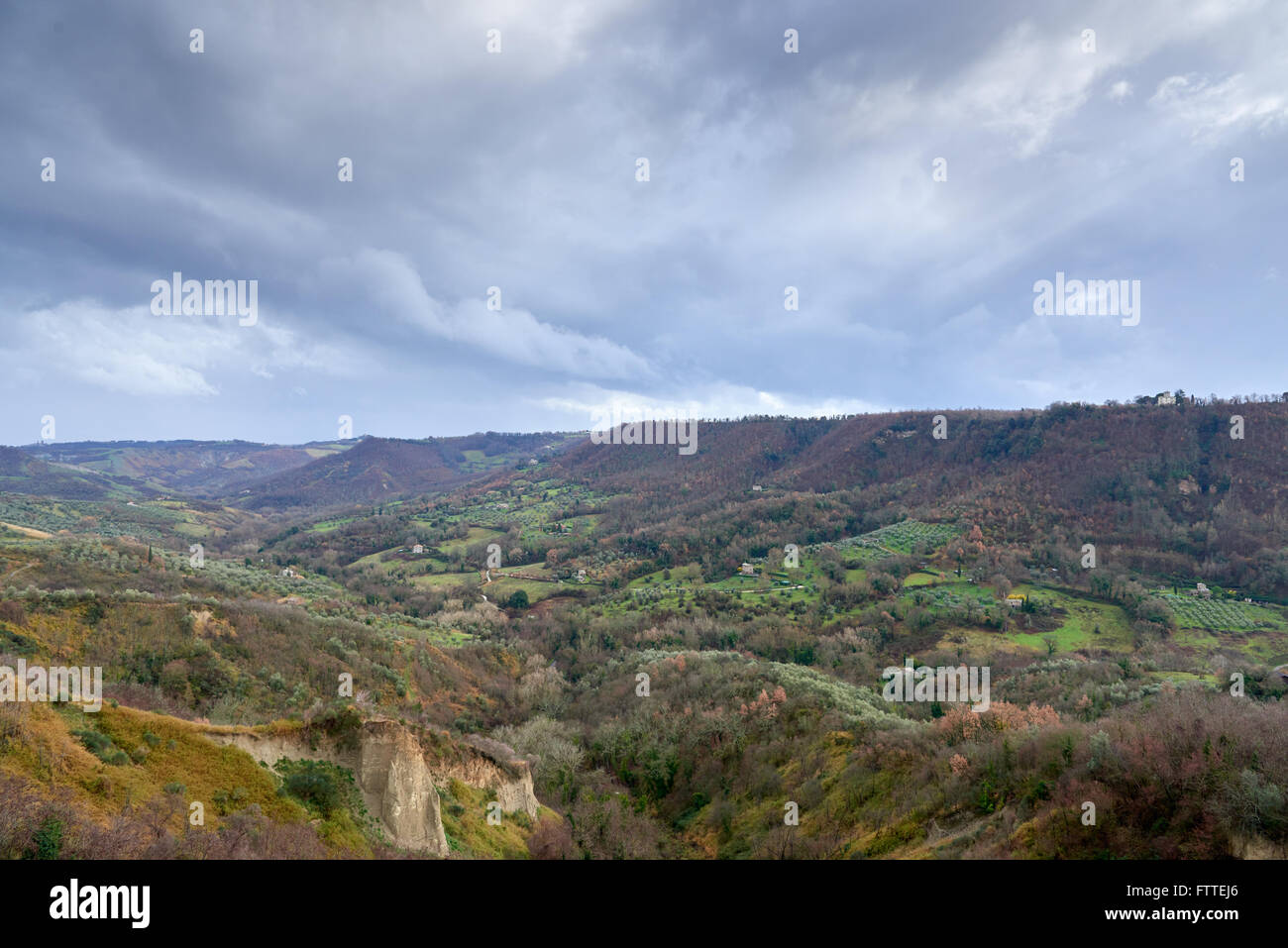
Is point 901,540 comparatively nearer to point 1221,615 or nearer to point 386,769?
point 1221,615

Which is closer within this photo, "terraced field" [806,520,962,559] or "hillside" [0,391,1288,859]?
"hillside" [0,391,1288,859]

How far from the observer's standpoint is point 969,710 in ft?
88.9

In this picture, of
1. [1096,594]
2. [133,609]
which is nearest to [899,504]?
[1096,594]

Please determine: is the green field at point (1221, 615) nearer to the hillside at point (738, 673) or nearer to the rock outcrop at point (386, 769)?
the hillside at point (738, 673)

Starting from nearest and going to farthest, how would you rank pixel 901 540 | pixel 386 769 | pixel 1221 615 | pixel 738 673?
pixel 386 769
pixel 738 673
pixel 1221 615
pixel 901 540

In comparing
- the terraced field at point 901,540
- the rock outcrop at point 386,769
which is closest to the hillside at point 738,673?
the rock outcrop at point 386,769

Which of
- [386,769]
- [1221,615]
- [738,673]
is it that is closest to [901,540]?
[1221,615]

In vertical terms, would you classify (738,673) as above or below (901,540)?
below

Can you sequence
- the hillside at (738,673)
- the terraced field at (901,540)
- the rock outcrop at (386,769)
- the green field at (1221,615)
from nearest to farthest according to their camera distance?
the hillside at (738,673) → the rock outcrop at (386,769) → the green field at (1221,615) → the terraced field at (901,540)

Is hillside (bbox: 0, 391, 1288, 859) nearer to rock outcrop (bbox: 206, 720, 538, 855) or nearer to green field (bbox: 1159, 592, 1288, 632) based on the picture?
rock outcrop (bbox: 206, 720, 538, 855)

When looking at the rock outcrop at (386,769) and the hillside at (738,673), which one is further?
the rock outcrop at (386,769)

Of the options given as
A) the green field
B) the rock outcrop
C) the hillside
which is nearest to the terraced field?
the hillside

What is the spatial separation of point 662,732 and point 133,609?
136 feet

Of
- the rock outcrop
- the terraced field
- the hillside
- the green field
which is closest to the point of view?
the hillside
